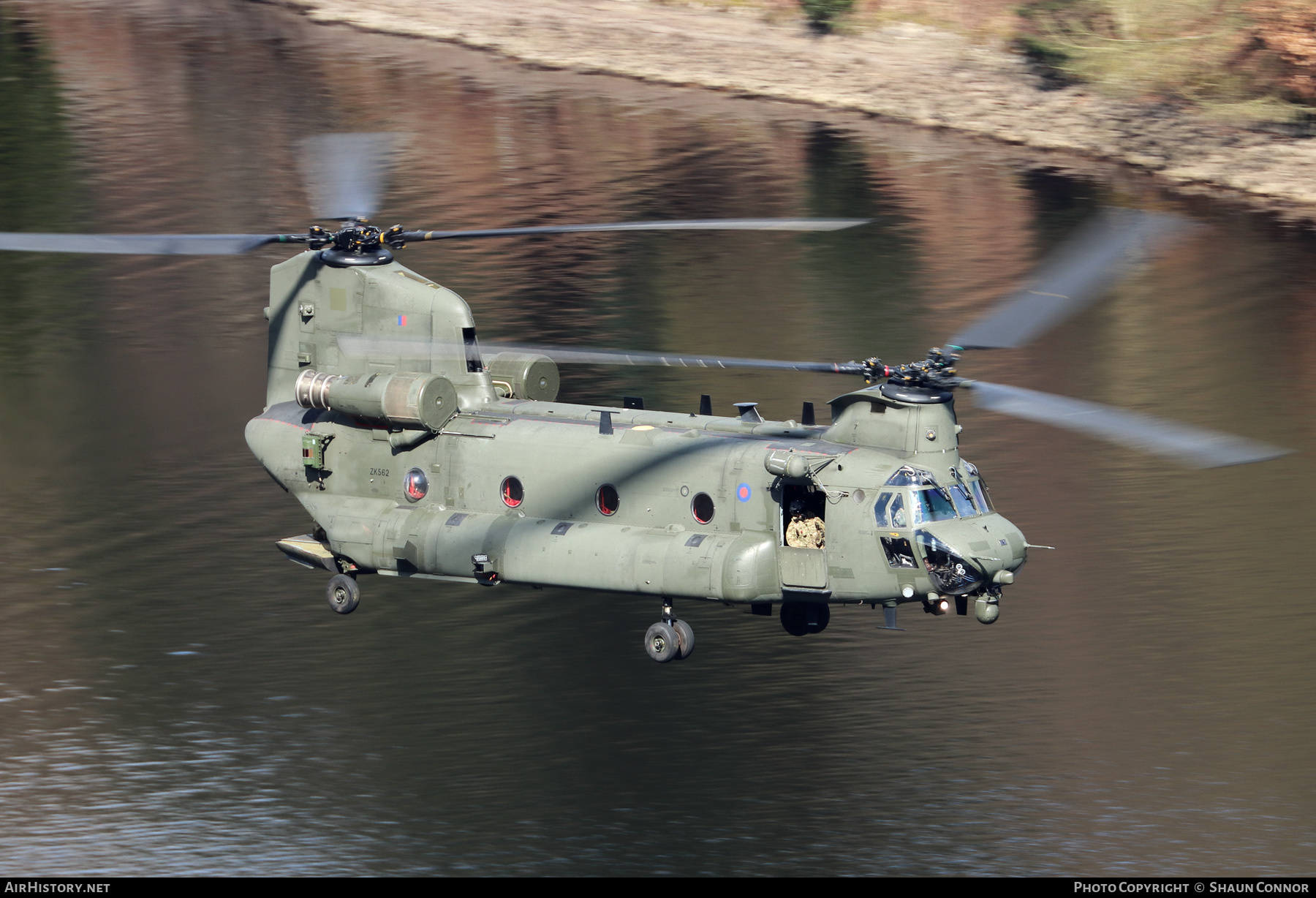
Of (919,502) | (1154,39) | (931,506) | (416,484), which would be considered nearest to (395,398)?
(416,484)

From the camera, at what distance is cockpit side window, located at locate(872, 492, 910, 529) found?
27.7 meters

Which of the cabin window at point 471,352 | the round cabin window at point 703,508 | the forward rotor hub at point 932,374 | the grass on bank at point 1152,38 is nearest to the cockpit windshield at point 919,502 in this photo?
the forward rotor hub at point 932,374

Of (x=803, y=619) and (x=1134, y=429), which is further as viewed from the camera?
(x=803, y=619)

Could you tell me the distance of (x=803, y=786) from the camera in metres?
28.6

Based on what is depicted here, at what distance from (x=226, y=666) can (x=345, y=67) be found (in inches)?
1751

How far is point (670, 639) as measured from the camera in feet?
97.9

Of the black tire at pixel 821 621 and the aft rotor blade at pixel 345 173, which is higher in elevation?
the aft rotor blade at pixel 345 173

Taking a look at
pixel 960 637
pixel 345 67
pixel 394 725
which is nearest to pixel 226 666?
pixel 394 725

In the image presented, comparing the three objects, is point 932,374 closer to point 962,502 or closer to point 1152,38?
point 962,502

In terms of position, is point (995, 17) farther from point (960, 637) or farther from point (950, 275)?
point (960, 637)

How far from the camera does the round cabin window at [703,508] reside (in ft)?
96.0

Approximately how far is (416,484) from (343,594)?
2.66 meters

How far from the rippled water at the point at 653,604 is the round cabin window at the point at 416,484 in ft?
8.85

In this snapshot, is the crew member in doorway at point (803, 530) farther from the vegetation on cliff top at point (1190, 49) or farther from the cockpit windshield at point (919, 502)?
the vegetation on cliff top at point (1190, 49)
